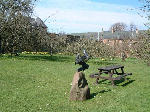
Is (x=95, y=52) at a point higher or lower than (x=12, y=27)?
lower

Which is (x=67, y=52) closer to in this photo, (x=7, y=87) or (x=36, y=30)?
(x=36, y=30)

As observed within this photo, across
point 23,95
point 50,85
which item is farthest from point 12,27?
point 23,95

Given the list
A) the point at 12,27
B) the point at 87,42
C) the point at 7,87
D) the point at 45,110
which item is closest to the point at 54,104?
the point at 45,110

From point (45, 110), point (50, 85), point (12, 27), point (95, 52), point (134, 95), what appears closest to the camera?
point (45, 110)

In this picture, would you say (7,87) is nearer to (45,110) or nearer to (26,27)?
(45,110)

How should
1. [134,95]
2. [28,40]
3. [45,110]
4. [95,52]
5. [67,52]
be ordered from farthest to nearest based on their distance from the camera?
1. [67,52]
2. [95,52]
3. [28,40]
4. [134,95]
5. [45,110]

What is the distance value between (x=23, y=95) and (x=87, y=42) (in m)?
18.3

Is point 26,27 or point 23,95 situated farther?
point 26,27

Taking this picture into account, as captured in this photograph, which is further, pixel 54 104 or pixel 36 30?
pixel 36 30

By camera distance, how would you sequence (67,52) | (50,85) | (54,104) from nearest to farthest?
(54,104), (50,85), (67,52)

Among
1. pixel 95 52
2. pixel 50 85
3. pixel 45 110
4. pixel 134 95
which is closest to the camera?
pixel 45 110

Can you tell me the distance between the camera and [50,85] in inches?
412

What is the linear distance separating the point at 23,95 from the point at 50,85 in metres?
2.20

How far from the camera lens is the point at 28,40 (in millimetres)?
23141
